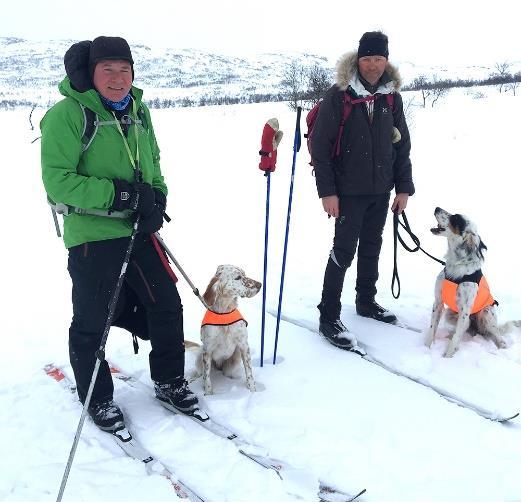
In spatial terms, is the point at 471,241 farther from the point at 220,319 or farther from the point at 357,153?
the point at 220,319

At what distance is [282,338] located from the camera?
435cm

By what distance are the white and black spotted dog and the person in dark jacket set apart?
0.59m

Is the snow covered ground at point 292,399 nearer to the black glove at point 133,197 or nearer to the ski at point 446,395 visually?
the ski at point 446,395

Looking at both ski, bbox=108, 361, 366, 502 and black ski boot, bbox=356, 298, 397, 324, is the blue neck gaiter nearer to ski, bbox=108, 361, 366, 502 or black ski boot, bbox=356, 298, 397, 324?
ski, bbox=108, 361, 366, 502

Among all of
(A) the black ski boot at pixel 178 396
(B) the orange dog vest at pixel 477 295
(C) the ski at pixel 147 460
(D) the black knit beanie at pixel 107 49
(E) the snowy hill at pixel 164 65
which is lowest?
(C) the ski at pixel 147 460

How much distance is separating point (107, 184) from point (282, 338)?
7.62 ft

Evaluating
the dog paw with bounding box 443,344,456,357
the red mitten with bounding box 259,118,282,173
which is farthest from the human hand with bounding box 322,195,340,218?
the dog paw with bounding box 443,344,456,357

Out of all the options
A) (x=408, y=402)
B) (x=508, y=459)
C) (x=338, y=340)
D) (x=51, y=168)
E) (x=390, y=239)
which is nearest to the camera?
(x=51, y=168)

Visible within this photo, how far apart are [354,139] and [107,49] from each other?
79.5 inches

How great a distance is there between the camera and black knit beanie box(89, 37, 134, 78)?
2.57 meters

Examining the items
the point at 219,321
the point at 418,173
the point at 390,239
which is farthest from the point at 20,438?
the point at 418,173

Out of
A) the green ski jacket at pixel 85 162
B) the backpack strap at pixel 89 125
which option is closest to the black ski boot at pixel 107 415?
the green ski jacket at pixel 85 162

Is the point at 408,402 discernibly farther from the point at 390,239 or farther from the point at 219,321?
the point at 390,239

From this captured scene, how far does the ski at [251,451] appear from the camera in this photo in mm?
2543
